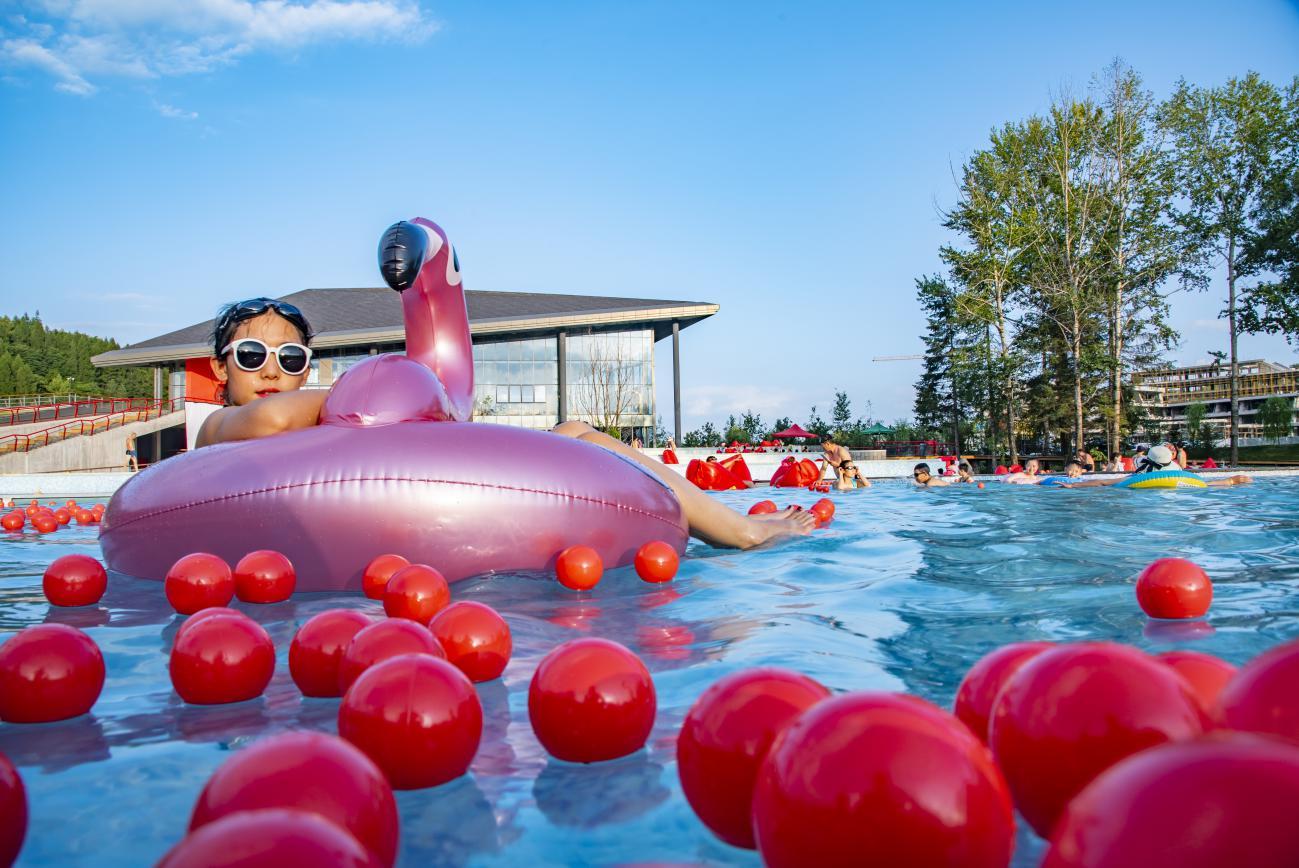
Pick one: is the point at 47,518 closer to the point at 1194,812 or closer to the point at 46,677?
the point at 46,677

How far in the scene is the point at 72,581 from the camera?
4.05m

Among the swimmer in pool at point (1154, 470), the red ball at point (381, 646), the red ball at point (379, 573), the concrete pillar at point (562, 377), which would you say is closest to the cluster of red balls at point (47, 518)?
the red ball at point (379, 573)

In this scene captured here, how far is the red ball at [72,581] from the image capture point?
405 centimetres

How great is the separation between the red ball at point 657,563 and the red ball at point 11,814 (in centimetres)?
339

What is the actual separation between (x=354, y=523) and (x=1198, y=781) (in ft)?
13.0

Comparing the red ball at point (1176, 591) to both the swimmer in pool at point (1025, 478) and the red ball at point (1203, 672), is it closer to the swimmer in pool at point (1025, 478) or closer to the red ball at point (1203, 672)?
the red ball at point (1203, 672)

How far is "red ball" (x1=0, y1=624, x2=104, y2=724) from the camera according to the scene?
2.28 m

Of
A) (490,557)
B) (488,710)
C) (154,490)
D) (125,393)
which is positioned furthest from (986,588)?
(125,393)

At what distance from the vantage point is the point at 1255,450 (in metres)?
36.1

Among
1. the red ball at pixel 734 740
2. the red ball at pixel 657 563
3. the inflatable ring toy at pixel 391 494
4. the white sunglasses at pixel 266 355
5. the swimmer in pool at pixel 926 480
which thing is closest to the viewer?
the red ball at pixel 734 740

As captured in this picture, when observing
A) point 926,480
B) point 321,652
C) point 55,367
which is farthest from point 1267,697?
point 55,367

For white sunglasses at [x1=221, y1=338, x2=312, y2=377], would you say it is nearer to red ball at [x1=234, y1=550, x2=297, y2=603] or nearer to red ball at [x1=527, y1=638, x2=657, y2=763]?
red ball at [x1=234, y1=550, x2=297, y2=603]

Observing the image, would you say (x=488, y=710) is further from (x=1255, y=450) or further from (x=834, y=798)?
(x=1255, y=450)

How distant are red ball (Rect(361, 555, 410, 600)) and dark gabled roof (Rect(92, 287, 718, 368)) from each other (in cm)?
2916
